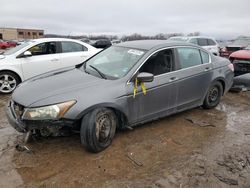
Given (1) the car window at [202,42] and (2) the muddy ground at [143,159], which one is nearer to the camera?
(2) the muddy ground at [143,159]

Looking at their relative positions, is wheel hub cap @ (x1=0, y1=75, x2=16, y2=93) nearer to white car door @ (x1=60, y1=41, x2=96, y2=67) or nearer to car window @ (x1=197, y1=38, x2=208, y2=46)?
white car door @ (x1=60, y1=41, x2=96, y2=67)

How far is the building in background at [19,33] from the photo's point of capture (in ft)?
265

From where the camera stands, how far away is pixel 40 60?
22.6 ft

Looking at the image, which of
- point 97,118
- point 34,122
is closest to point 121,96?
point 97,118

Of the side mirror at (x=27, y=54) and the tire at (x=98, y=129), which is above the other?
the side mirror at (x=27, y=54)

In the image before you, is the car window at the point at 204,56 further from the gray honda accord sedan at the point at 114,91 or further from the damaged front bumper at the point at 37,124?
the damaged front bumper at the point at 37,124

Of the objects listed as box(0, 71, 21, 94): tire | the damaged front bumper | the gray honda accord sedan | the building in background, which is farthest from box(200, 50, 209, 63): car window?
the building in background

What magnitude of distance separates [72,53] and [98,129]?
4612 millimetres

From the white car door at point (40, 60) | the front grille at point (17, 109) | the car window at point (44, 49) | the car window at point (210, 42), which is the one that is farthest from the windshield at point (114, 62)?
the car window at point (210, 42)

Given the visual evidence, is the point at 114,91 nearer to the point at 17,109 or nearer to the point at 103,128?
the point at 103,128

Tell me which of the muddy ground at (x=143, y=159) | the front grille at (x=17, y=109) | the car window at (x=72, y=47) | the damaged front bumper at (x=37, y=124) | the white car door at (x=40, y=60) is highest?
the car window at (x=72, y=47)

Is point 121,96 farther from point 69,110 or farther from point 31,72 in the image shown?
point 31,72

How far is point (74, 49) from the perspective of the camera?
7.69m

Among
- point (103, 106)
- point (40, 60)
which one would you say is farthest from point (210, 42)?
point (103, 106)
